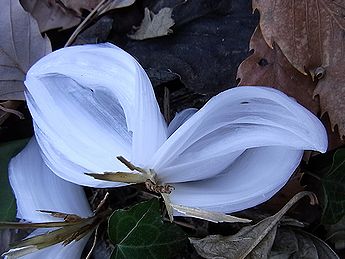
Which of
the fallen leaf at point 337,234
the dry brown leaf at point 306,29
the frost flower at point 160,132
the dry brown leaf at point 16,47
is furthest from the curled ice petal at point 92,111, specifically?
the fallen leaf at point 337,234

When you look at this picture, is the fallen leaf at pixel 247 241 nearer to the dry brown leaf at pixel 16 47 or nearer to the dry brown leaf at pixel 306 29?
the dry brown leaf at pixel 306 29

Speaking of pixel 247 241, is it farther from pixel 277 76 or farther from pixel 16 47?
pixel 16 47

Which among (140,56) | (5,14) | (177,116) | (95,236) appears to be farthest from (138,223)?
(5,14)

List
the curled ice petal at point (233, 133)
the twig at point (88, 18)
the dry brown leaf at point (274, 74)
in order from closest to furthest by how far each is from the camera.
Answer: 1. the curled ice petal at point (233, 133)
2. the dry brown leaf at point (274, 74)
3. the twig at point (88, 18)

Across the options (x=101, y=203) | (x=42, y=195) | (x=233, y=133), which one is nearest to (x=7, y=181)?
(x=42, y=195)

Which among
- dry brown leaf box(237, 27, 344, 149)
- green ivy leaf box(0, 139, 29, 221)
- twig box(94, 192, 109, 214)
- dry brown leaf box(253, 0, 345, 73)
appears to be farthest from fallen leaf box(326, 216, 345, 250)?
green ivy leaf box(0, 139, 29, 221)

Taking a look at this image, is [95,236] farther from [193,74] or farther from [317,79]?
[317,79]
